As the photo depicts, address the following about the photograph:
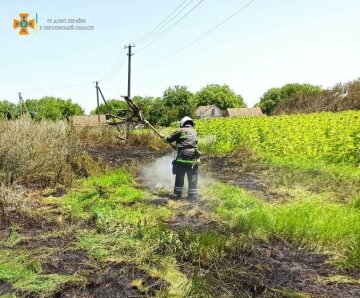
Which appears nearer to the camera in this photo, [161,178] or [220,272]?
[220,272]

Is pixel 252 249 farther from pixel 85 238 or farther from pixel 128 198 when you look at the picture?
pixel 128 198

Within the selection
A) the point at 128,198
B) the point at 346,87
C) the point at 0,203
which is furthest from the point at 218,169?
the point at 346,87

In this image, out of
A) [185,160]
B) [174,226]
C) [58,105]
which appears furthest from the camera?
[58,105]

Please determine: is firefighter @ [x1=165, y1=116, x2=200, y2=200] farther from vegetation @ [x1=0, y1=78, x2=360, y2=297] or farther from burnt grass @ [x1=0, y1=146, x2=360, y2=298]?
burnt grass @ [x1=0, y1=146, x2=360, y2=298]

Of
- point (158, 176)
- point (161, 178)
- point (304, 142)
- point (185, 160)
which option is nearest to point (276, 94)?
point (304, 142)

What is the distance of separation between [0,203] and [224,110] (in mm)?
89747

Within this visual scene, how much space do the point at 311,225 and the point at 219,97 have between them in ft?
312

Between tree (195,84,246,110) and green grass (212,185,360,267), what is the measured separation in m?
93.5

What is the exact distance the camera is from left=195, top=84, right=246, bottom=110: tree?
100250 millimetres

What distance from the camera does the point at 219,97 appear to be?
100 meters

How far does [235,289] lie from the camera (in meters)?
4.57

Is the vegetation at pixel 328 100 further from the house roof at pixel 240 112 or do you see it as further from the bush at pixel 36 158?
the bush at pixel 36 158

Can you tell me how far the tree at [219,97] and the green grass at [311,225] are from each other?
93499mm

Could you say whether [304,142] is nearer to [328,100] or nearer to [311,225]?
[311,225]
